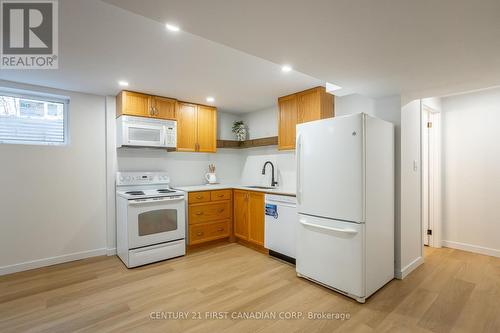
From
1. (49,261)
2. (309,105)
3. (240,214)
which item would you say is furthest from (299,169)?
(49,261)

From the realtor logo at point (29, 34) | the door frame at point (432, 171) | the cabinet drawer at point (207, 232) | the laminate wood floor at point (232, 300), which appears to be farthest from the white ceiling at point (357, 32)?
the cabinet drawer at point (207, 232)

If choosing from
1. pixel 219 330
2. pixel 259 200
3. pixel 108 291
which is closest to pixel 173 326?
pixel 219 330

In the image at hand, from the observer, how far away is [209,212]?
3.79m

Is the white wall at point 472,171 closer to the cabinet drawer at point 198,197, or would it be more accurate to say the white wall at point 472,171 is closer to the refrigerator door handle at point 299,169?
the refrigerator door handle at point 299,169

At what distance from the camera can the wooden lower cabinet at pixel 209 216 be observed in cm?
363

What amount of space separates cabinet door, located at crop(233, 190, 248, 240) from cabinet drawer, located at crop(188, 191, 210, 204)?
0.49 m

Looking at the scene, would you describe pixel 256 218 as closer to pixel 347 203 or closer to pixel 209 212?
pixel 209 212

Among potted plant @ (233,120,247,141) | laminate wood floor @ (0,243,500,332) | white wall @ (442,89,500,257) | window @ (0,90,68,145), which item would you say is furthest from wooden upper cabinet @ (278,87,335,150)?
window @ (0,90,68,145)

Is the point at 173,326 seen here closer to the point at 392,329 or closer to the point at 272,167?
the point at 392,329

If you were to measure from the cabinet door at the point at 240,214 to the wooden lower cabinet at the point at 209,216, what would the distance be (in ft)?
0.28

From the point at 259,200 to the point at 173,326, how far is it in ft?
6.43

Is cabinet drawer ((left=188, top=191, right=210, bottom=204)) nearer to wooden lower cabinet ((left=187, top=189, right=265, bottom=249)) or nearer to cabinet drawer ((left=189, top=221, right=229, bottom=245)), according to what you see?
wooden lower cabinet ((left=187, top=189, right=265, bottom=249))

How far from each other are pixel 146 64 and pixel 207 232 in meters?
2.48

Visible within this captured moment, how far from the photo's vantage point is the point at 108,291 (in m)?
2.47
